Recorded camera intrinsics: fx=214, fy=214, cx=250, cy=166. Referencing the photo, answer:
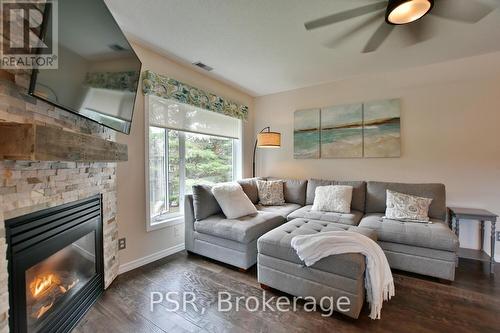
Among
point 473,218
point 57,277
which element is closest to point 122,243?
point 57,277

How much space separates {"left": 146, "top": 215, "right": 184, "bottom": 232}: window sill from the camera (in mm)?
2585

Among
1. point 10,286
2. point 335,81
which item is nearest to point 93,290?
point 10,286

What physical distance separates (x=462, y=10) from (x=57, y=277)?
12.8 ft

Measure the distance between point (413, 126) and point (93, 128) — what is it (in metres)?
3.89

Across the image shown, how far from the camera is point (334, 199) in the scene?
2.99 meters

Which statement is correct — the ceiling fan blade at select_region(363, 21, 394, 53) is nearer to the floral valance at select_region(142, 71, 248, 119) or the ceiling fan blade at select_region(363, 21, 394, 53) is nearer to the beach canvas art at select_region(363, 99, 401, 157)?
the beach canvas art at select_region(363, 99, 401, 157)

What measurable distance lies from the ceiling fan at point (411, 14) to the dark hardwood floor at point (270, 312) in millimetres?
2283

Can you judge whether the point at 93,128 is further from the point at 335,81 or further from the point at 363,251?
the point at 335,81

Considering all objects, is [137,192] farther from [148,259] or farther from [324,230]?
[324,230]

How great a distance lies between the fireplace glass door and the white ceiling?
6.78ft

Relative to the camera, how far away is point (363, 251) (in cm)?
166

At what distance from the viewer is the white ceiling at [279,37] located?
1.84 m

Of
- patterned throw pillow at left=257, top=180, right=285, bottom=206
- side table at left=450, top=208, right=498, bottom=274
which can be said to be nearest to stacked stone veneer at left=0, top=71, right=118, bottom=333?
patterned throw pillow at left=257, top=180, right=285, bottom=206

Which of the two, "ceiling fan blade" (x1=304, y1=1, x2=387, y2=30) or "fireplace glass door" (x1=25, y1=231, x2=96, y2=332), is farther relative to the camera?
"ceiling fan blade" (x1=304, y1=1, x2=387, y2=30)
